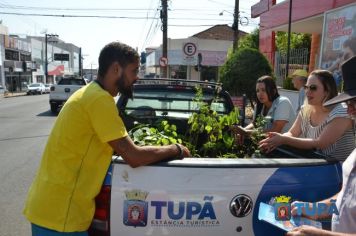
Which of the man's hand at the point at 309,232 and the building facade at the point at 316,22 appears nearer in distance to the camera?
the man's hand at the point at 309,232

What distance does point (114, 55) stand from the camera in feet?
7.00

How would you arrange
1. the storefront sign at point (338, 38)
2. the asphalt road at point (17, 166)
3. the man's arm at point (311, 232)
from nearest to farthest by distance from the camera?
the man's arm at point (311, 232)
the asphalt road at point (17, 166)
the storefront sign at point (338, 38)

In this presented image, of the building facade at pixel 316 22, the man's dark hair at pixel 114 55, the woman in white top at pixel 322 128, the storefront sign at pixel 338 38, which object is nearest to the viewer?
the man's dark hair at pixel 114 55

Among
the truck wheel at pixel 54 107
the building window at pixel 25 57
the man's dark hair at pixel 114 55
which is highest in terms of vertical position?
the building window at pixel 25 57

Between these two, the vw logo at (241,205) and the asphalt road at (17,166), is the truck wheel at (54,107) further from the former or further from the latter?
the vw logo at (241,205)

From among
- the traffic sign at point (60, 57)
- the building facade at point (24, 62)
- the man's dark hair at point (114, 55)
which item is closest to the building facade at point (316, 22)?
the man's dark hair at point (114, 55)

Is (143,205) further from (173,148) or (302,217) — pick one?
(302,217)

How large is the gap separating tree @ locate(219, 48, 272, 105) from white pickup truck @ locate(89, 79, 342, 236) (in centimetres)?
1067

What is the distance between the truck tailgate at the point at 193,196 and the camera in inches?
79.7

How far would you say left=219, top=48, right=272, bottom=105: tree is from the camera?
1276 cm

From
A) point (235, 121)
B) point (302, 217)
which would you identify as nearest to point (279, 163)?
point (302, 217)

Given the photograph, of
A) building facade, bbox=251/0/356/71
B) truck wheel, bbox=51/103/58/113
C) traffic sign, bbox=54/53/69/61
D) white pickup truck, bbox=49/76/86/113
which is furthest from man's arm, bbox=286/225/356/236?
traffic sign, bbox=54/53/69/61

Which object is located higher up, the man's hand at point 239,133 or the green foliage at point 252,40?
the green foliage at point 252,40

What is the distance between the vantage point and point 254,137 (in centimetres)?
336
